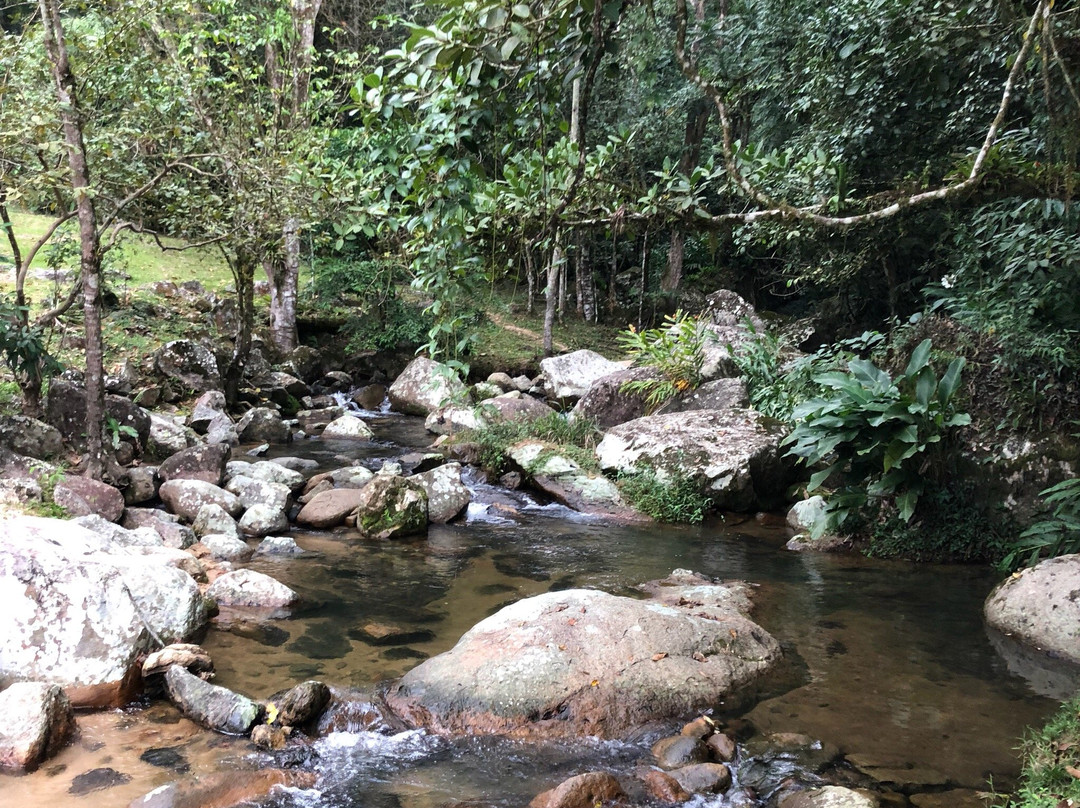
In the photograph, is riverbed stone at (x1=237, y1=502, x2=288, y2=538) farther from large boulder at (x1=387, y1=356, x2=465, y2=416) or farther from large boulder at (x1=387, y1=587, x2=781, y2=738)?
large boulder at (x1=387, y1=356, x2=465, y2=416)

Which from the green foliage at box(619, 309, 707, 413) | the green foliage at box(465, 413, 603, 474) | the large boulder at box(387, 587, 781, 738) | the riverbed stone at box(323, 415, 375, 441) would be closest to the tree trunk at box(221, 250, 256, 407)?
the riverbed stone at box(323, 415, 375, 441)

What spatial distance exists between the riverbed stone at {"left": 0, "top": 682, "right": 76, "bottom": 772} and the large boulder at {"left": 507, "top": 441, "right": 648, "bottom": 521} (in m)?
6.60

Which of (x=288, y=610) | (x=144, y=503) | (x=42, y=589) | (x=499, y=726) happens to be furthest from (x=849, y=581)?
(x=144, y=503)

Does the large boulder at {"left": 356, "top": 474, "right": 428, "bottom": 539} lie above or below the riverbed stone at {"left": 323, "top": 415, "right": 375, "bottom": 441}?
below

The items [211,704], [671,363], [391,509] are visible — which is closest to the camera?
[211,704]

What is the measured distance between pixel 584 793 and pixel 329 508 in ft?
19.1

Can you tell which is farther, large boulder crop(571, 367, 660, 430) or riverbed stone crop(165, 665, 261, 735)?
large boulder crop(571, 367, 660, 430)

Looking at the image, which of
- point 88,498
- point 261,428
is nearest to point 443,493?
point 88,498

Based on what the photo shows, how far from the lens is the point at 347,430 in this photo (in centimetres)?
1338

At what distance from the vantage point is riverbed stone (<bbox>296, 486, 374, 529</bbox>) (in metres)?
8.77

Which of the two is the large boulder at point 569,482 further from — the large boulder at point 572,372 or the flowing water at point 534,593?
the large boulder at point 572,372

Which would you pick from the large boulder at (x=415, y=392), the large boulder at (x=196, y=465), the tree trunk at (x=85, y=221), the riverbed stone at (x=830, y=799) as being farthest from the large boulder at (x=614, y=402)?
the riverbed stone at (x=830, y=799)

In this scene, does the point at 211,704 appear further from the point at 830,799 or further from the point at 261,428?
the point at 261,428

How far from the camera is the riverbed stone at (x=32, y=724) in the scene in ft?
12.6
